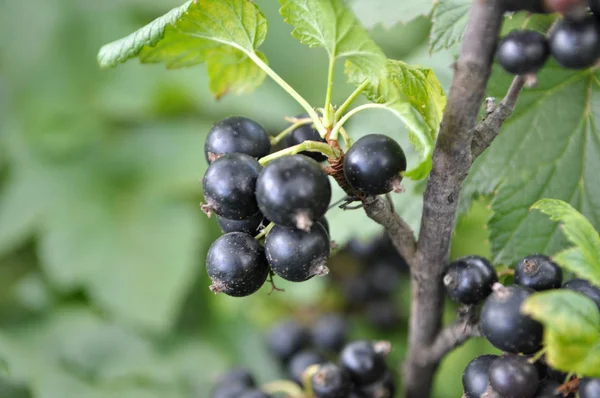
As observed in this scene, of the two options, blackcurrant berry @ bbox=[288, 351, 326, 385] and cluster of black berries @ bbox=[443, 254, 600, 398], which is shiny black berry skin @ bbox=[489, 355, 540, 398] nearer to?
cluster of black berries @ bbox=[443, 254, 600, 398]

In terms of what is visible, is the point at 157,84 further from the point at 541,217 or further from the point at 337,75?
the point at 541,217

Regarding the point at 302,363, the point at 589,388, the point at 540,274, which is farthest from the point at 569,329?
the point at 302,363

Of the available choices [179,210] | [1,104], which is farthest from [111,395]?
[1,104]

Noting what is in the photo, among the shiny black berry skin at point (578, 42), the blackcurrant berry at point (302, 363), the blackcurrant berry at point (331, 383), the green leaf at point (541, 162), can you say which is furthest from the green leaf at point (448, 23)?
the blackcurrant berry at point (302, 363)

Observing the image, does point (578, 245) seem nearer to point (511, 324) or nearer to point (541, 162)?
point (511, 324)

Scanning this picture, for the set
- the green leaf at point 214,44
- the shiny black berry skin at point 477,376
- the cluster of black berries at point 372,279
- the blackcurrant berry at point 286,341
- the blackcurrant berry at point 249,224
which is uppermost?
the green leaf at point 214,44

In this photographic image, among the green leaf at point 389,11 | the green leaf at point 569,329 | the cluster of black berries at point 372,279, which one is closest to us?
the green leaf at point 569,329

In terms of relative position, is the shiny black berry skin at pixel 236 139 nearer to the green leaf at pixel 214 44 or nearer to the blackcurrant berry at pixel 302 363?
the green leaf at pixel 214 44
